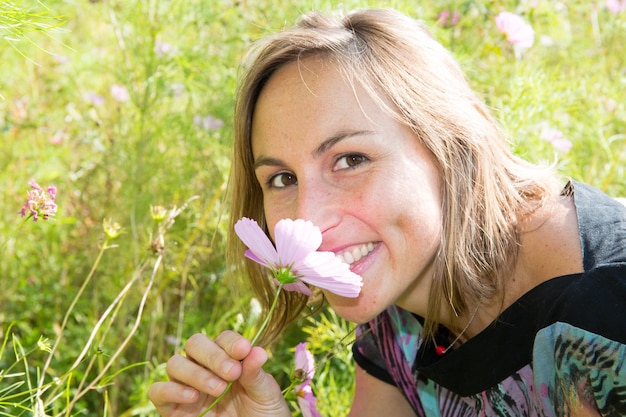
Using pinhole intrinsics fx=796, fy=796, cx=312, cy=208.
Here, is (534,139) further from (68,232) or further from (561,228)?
(68,232)

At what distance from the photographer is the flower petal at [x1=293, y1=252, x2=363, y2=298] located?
0.77 metres

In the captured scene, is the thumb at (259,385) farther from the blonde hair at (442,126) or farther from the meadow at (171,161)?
the meadow at (171,161)

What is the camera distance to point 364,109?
1.05 metres

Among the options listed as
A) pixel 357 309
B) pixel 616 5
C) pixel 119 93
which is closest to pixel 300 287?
pixel 357 309

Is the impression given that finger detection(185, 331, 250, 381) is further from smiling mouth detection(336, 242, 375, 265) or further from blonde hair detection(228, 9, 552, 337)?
blonde hair detection(228, 9, 552, 337)

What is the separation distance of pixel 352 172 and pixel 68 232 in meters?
1.31

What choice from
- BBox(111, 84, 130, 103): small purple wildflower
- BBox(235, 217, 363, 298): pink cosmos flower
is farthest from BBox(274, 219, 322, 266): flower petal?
BBox(111, 84, 130, 103): small purple wildflower

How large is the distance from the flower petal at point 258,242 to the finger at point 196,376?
0.23m

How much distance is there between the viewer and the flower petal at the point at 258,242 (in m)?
0.79

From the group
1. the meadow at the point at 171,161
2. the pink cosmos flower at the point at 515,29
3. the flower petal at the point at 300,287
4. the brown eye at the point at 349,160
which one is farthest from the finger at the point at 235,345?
the pink cosmos flower at the point at 515,29

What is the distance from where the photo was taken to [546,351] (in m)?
0.98

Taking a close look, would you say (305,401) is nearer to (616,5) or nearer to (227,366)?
(227,366)

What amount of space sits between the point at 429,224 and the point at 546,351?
22 centimetres

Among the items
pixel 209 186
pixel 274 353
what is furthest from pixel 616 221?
pixel 209 186
